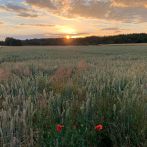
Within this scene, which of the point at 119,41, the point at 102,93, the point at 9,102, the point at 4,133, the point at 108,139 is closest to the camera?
the point at 4,133

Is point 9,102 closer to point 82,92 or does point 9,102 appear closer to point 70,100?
point 70,100

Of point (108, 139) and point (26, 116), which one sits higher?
point (26, 116)

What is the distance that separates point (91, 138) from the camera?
10.3 ft

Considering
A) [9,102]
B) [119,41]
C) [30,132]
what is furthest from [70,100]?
[119,41]

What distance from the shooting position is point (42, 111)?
3539 mm

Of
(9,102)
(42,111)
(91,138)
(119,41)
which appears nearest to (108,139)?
(91,138)

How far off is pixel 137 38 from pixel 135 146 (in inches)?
3605

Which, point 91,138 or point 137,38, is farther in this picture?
point 137,38

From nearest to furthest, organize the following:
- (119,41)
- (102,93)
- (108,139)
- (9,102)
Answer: (108,139) < (9,102) < (102,93) < (119,41)

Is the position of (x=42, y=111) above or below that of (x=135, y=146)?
above

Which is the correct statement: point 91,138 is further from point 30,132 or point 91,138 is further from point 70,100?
point 70,100

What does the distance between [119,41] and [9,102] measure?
8820cm

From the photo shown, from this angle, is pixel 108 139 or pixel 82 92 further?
pixel 82 92

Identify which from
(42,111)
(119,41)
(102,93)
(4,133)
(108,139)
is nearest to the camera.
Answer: (4,133)
